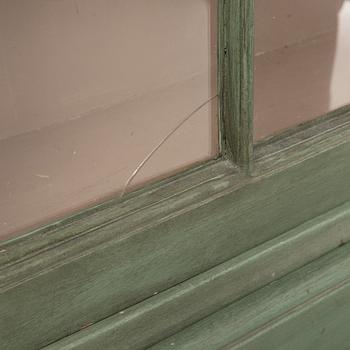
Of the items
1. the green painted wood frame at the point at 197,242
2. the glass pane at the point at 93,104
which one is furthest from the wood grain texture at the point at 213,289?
the glass pane at the point at 93,104

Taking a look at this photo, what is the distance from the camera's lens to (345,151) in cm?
84

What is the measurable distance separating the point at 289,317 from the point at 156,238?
0.28 meters

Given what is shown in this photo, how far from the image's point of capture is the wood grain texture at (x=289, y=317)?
0.80 meters

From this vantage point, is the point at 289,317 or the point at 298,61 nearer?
the point at 289,317

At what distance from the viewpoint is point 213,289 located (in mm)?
790

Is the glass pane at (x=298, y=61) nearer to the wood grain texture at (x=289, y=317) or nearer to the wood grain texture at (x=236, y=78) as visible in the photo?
the wood grain texture at (x=236, y=78)

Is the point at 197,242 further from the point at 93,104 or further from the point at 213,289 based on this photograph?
the point at 93,104

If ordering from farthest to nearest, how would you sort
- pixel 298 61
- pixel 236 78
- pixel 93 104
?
pixel 298 61
pixel 93 104
pixel 236 78

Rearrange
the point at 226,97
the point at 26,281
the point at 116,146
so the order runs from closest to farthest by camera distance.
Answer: the point at 26,281 → the point at 226,97 → the point at 116,146

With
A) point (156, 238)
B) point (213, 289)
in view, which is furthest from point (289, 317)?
point (156, 238)

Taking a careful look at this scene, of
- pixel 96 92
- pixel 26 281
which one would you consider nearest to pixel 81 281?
pixel 26 281

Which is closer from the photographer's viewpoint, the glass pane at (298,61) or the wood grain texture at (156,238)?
the wood grain texture at (156,238)

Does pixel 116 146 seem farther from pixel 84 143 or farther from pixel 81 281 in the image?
pixel 81 281

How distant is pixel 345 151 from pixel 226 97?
21 cm
